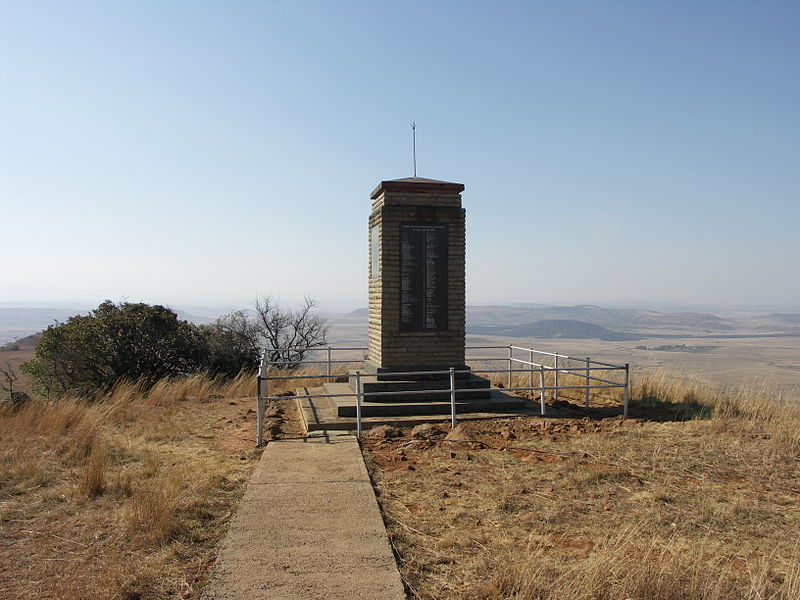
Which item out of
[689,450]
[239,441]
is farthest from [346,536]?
[689,450]

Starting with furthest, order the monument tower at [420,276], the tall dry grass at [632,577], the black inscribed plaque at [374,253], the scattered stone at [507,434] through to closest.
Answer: the black inscribed plaque at [374,253] → the monument tower at [420,276] → the scattered stone at [507,434] → the tall dry grass at [632,577]

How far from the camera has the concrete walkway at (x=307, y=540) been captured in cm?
425

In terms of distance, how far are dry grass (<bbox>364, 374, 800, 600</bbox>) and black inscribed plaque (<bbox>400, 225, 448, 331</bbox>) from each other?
2.35 meters

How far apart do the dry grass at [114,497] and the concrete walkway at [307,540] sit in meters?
0.25

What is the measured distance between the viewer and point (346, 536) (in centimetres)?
523

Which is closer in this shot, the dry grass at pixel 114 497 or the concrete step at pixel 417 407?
the dry grass at pixel 114 497

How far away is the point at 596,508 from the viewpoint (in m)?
6.01

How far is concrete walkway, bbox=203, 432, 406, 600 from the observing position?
Result: 4.25 m

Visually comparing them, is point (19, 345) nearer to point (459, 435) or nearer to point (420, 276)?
point (420, 276)

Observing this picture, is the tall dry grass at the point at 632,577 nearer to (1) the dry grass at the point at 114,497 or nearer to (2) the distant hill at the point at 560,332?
(1) the dry grass at the point at 114,497

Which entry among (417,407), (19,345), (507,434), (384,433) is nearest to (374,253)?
(417,407)

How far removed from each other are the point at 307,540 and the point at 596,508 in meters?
2.78

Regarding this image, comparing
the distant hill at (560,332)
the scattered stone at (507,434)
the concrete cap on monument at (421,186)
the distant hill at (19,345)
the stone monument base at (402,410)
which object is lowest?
the distant hill at (560,332)

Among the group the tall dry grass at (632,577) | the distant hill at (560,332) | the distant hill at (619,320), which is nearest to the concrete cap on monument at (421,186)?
the tall dry grass at (632,577)
